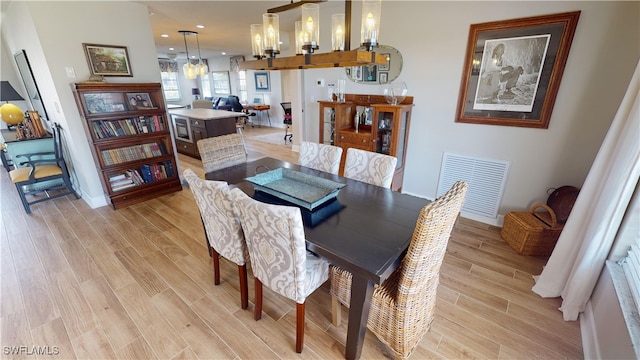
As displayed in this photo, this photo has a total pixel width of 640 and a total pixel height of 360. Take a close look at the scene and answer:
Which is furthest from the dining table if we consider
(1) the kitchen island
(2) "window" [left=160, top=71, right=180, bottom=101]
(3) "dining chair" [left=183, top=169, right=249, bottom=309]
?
(2) "window" [left=160, top=71, right=180, bottom=101]

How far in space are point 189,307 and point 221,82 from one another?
1036 cm

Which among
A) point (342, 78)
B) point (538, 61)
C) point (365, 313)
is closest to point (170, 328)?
point (365, 313)

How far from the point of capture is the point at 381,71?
3.20m

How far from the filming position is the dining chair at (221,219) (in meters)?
1.42

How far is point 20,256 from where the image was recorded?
2.35 metres

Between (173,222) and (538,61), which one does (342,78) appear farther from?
(173,222)

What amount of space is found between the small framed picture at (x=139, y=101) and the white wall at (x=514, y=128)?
2.69m

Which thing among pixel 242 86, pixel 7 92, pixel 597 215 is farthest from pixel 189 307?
pixel 242 86

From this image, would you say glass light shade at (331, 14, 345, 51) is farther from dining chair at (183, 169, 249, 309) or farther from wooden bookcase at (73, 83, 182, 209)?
wooden bookcase at (73, 83, 182, 209)

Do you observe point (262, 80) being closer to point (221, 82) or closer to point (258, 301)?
point (221, 82)

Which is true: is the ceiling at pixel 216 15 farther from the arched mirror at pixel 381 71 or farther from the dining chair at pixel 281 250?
the dining chair at pixel 281 250

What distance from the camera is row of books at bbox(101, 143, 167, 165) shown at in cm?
315

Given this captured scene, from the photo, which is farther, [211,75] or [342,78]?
[211,75]

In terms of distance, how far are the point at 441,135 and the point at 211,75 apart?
10.4 meters
